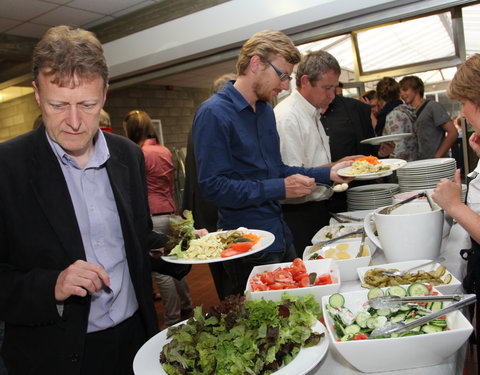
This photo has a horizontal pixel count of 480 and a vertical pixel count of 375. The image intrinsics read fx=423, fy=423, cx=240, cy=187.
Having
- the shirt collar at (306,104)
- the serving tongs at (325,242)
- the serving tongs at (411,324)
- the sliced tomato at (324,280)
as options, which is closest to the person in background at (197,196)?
the shirt collar at (306,104)

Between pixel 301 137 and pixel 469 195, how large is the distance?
1045 mm

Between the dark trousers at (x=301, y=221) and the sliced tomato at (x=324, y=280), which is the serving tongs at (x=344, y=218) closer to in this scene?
the dark trousers at (x=301, y=221)

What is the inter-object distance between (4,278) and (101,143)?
1.49 feet

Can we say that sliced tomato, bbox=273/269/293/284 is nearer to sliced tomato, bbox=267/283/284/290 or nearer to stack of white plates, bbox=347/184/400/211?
sliced tomato, bbox=267/283/284/290

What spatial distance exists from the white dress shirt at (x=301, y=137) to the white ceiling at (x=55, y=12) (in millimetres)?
2963

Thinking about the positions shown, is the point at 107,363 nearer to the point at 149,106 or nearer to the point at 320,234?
the point at 320,234

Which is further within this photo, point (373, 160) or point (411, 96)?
point (411, 96)

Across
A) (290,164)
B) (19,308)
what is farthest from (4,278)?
(290,164)

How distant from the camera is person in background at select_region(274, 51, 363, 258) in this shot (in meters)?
2.36

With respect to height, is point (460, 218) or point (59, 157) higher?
point (59, 157)

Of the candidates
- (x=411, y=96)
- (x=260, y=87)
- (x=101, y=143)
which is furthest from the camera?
(x=411, y=96)

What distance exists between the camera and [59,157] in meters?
1.17

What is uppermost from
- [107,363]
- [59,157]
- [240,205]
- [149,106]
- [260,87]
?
[149,106]

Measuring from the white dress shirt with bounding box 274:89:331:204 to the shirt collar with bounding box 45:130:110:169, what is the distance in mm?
1220
